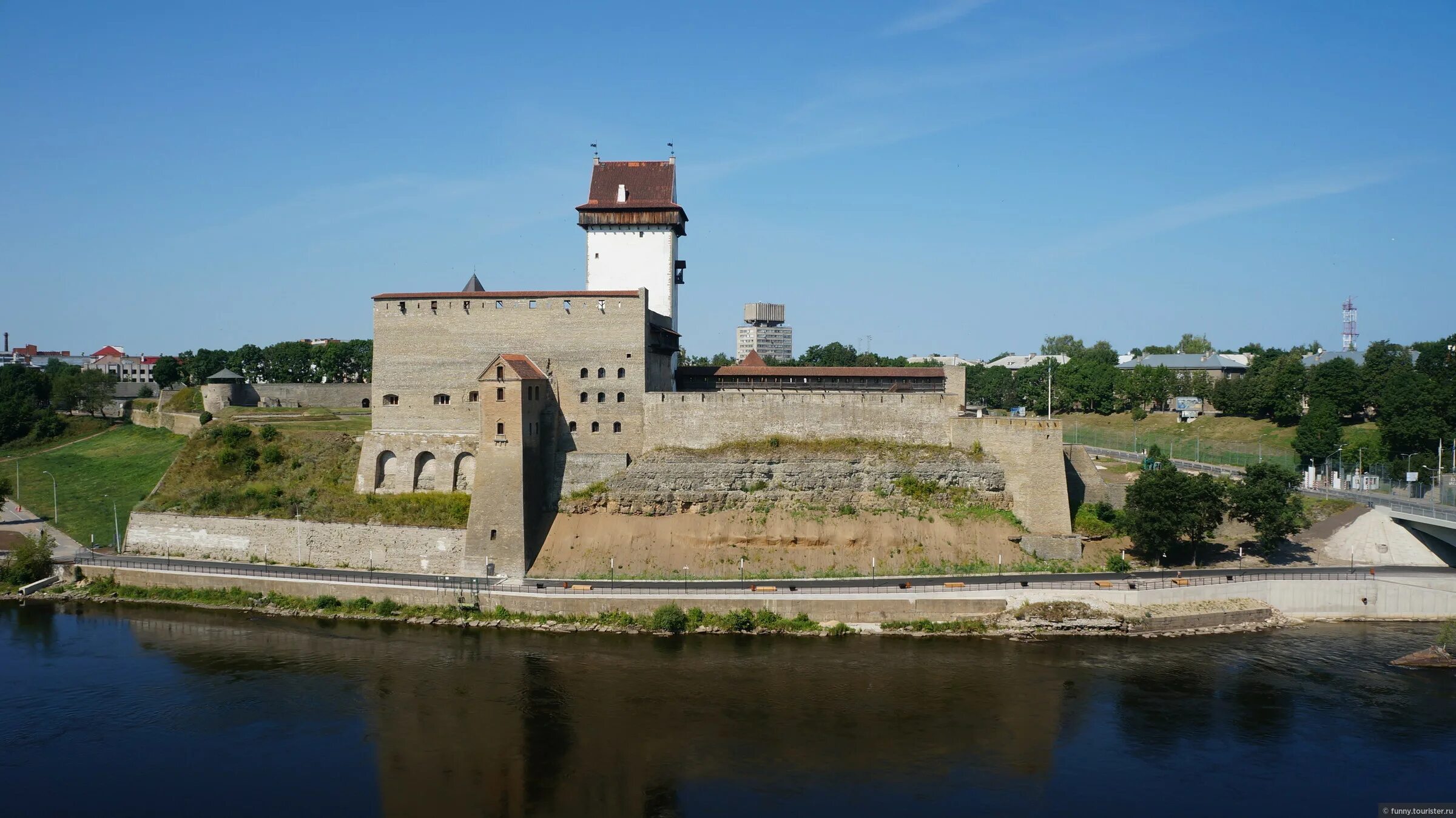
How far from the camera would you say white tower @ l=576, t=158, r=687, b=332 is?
40750mm

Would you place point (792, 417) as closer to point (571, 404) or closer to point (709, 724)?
point (571, 404)

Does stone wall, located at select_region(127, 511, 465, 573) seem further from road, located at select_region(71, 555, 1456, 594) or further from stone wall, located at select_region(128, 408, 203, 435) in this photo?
stone wall, located at select_region(128, 408, 203, 435)

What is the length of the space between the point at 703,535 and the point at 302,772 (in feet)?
53.9

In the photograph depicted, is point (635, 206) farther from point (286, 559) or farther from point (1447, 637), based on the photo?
point (1447, 637)

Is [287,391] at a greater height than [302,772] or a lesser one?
greater

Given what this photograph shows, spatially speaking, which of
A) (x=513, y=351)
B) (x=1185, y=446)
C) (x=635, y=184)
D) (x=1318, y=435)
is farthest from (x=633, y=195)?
(x=1185, y=446)

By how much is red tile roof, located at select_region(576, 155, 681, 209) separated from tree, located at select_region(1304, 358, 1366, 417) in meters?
38.9

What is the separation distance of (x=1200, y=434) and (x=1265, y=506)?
97.5 feet

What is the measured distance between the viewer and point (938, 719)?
79.2ft

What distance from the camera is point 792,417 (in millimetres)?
38062

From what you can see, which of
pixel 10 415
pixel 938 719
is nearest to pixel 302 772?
pixel 938 719

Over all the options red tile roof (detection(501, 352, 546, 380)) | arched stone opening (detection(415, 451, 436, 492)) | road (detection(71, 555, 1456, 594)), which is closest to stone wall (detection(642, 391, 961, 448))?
red tile roof (detection(501, 352, 546, 380))

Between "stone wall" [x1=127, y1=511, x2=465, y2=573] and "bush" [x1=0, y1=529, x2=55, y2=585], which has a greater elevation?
"stone wall" [x1=127, y1=511, x2=465, y2=573]

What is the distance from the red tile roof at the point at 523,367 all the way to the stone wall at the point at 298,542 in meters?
6.18
